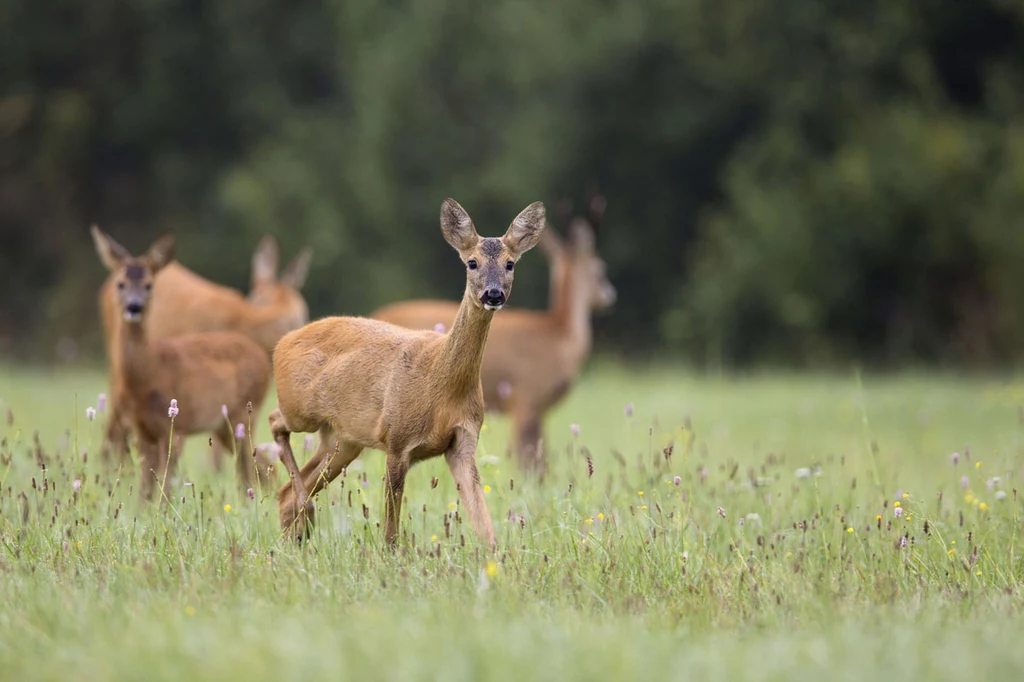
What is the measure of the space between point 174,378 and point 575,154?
18424mm

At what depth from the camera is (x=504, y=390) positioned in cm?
1141

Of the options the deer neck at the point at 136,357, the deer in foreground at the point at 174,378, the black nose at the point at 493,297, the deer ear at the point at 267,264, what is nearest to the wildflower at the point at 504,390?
the deer in foreground at the point at 174,378

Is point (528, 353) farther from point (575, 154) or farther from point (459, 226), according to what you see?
point (575, 154)

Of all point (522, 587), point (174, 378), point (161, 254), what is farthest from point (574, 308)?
point (522, 587)

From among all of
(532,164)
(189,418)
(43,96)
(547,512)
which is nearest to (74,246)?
(43,96)

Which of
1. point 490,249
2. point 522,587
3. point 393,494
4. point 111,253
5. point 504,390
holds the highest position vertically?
point 490,249

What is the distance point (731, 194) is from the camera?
Result: 82.3ft

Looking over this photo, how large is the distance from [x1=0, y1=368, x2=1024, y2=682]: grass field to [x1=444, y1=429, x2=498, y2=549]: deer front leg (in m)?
0.10

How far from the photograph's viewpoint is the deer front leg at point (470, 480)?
5738 millimetres

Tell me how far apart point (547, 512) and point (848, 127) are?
1836cm

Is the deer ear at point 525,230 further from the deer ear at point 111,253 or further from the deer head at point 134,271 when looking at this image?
the deer ear at point 111,253

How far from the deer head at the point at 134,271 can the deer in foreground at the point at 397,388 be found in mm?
2615

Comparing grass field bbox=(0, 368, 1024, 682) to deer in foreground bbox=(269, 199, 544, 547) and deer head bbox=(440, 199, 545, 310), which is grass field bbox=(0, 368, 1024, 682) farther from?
deer head bbox=(440, 199, 545, 310)

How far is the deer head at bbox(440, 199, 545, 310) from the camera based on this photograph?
586 cm
